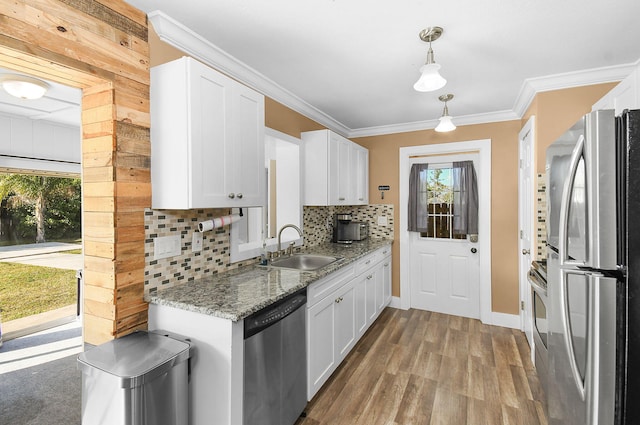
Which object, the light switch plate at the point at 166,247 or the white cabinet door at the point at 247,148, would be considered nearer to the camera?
the light switch plate at the point at 166,247

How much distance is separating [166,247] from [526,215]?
130 inches

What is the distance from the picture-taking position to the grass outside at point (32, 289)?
3107mm

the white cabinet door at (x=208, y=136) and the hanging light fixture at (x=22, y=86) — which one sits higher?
the hanging light fixture at (x=22, y=86)

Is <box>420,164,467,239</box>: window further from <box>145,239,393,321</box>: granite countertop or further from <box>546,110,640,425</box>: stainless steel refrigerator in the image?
<box>546,110,640,425</box>: stainless steel refrigerator

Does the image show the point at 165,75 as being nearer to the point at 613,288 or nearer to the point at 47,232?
the point at 613,288

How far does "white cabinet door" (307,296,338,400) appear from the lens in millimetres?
2041

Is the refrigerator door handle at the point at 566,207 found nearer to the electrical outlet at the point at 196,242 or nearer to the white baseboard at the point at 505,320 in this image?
the electrical outlet at the point at 196,242

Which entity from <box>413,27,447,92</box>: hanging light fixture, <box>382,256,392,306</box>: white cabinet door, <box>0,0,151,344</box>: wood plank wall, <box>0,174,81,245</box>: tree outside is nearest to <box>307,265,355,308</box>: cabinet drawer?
<box>0,0,151,344</box>: wood plank wall

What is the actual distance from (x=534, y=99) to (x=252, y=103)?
2499mm

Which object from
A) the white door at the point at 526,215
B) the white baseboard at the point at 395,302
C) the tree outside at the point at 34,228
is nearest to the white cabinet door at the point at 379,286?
the white baseboard at the point at 395,302

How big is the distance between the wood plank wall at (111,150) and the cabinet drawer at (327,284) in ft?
3.24

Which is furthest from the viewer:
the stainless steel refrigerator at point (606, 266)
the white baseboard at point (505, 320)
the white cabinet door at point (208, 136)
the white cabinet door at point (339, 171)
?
the white baseboard at point (505, 320)

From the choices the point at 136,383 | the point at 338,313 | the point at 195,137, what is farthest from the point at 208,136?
the point at 338,313

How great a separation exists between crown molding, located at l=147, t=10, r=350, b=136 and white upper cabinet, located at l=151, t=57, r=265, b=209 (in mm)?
256
